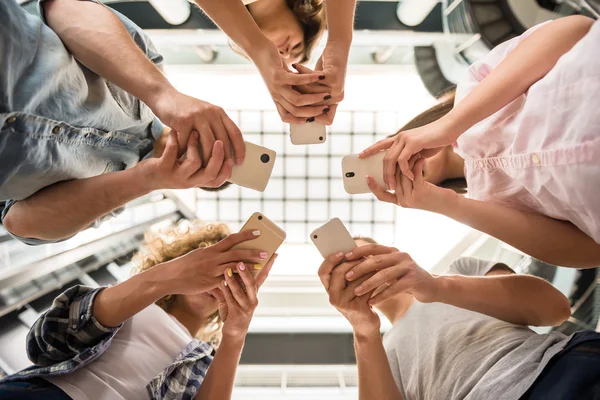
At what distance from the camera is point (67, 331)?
1.03m

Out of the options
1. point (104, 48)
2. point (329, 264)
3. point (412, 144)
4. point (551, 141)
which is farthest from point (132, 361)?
point (551, 141)

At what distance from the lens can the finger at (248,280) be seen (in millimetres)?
1011

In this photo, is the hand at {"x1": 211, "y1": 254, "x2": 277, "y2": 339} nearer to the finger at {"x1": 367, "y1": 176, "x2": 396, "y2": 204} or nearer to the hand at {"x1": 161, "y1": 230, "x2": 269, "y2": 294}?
the hand at {"x1": 161, "y1": 230, "x2": 269, "y2": 294}

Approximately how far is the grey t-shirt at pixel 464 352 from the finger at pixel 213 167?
77 centimetres

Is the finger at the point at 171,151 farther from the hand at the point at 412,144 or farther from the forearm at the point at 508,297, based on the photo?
the forearm at the point at 508,297

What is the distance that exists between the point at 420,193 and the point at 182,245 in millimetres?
956

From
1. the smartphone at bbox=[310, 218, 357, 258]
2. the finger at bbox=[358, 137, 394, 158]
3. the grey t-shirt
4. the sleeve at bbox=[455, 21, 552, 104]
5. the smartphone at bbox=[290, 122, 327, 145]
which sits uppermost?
the sleeve at bbox=[455, 21, 552, 104]

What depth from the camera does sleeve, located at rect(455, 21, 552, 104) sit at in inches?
34.0

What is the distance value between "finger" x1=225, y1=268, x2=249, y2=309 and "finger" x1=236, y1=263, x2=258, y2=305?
14mm

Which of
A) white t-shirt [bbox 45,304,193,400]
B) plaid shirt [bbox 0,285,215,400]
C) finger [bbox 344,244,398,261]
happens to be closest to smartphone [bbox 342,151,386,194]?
finger [bbox 344,244,398,261]

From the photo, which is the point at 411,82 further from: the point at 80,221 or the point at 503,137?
the point at 80,221

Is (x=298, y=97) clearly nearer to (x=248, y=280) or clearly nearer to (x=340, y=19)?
(x=340, y=19)

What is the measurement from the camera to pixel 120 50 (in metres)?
0.77

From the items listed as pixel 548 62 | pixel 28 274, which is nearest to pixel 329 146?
Result: pixel 28 274
